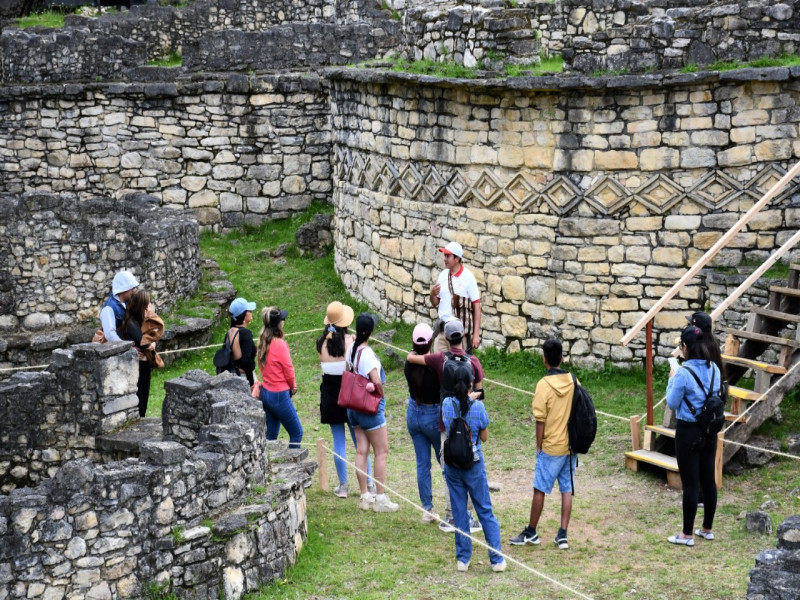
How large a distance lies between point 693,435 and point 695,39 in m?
5.02

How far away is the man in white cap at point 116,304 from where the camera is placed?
12031 millimetres

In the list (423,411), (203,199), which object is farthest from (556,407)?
(203,199)

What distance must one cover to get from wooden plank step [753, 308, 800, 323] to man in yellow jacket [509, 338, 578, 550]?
119 inches

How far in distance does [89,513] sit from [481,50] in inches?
305

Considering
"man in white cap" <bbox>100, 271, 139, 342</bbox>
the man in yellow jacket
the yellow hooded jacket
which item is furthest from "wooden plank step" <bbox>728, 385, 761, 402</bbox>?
"man in white cap" <bbox>100, 271, 139, 342</bbox>

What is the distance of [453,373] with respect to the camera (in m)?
9.30

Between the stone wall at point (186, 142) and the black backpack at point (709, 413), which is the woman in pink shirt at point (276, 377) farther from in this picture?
the stone wall at point (186, 142)

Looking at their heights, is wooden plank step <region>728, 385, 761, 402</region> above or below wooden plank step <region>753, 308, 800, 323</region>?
below

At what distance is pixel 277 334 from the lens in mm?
11320

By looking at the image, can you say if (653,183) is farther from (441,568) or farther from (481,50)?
(441,568)

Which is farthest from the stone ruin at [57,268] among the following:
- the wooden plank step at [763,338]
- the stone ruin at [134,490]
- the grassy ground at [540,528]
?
the wooden plank step at [763,338]

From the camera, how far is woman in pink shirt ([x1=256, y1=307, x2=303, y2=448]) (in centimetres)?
1113

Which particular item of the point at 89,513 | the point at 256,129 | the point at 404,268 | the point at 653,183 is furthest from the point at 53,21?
the point at 89,513

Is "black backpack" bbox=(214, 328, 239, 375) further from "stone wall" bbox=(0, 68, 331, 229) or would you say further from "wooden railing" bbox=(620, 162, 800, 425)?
"stone wall" bbox=(0, 68, 331, 229)
